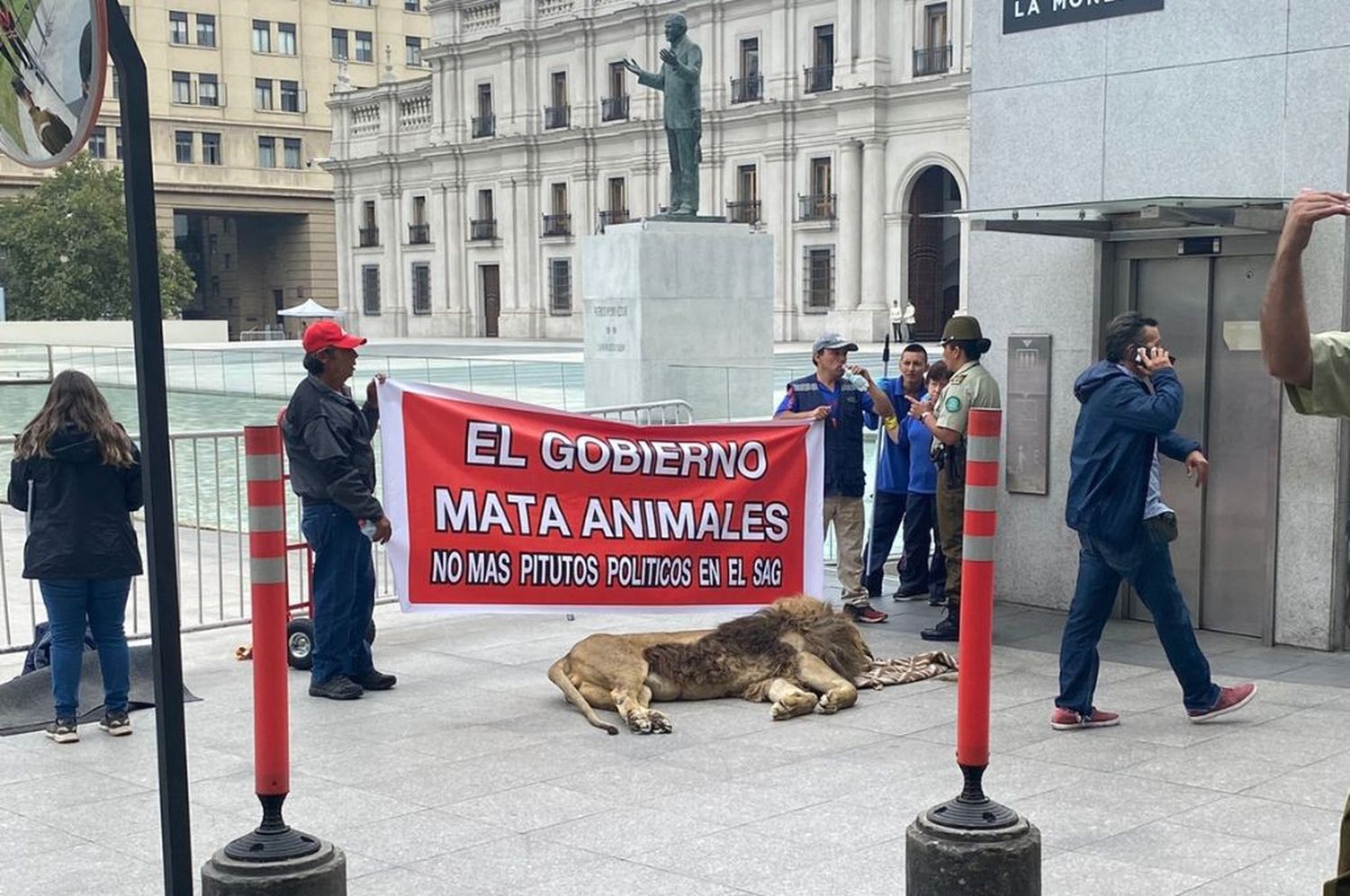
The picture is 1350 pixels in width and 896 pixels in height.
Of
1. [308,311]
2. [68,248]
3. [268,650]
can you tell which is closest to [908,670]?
[268,650]

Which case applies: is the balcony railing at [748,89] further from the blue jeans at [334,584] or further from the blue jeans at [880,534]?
the blue jeans at [334,584]

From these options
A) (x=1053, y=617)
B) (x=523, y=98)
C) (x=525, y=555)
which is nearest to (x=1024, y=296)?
(x=1053, y=617)

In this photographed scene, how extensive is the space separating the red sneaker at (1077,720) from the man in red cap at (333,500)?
365 cm

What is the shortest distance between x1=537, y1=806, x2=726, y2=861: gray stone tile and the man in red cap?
264 centimetres

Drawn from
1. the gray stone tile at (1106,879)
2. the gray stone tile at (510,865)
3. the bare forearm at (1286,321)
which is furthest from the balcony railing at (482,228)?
Result: the bare forearm at (1286,321)

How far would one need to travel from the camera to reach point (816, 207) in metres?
63.1

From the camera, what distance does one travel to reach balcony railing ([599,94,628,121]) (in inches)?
2778

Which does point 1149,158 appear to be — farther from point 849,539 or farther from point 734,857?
point 734,857

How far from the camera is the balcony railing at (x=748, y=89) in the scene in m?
65.3

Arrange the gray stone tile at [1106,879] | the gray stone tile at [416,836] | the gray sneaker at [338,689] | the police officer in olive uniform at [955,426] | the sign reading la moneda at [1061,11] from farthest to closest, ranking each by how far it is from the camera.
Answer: the sign reading la moneda at [1061,11]
the police officer in olive uniform at [955,426]
the gray sneaker at [338,689]
the gray stone tile at [416,836]
the gray stone tile at [1106,879]

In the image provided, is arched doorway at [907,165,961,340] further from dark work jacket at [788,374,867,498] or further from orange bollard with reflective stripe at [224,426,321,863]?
orange bollard with reflective stripe at [224,426,321,863]

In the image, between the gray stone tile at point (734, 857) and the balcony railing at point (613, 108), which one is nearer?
the gray stone tile at point (734, 857)

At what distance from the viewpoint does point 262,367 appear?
127ft

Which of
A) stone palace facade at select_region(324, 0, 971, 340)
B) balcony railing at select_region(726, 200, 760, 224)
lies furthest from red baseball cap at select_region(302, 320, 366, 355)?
balcony railing at select_region(726, 200, 760, 224)
